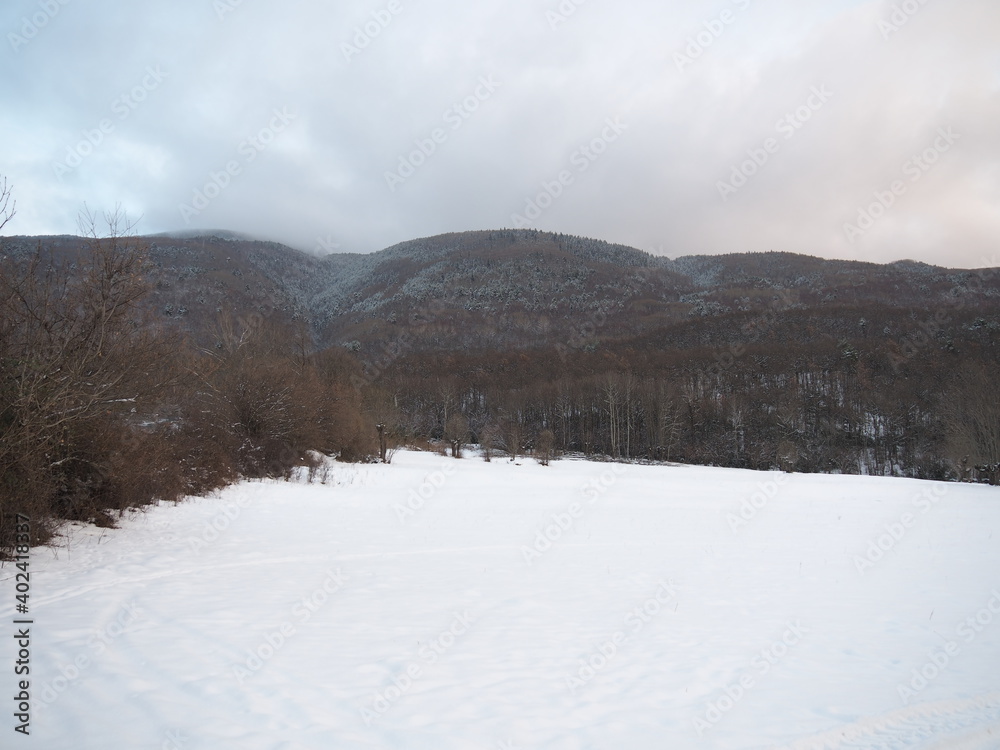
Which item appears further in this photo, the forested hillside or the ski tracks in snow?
the forested hillside

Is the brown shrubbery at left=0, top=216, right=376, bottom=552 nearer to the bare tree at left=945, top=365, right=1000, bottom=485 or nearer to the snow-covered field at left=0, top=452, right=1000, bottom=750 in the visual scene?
the snow-covered field at left=0, top=452, right=1000, bottom=750

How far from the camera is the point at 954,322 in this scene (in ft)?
311

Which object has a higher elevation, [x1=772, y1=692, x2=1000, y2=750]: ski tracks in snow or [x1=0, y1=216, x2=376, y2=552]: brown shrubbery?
[x1=0, y1=216, x2=376, y2=552]: brown shrubbery

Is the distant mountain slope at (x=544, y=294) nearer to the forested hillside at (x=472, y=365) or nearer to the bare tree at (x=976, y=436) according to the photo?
the forested hillside at (x=472, y=365)

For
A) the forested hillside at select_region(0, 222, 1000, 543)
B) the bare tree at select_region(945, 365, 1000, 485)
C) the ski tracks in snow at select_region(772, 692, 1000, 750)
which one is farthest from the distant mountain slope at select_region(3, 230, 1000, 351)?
the ski tracks in snow at select_region(772, 692, 1000, 750)

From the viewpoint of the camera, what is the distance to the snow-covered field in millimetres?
3965

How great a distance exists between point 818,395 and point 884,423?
29.5 feet

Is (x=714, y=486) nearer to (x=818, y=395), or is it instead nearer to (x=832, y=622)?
(x=832, y=622)

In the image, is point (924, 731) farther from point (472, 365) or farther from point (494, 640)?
point (472, 365)

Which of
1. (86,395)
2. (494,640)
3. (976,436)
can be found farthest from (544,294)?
(494,640)

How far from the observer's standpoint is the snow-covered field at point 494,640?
3.96m

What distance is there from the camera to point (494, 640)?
580 centimetres

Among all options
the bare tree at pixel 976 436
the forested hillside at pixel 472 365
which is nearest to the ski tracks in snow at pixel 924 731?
the forested hillside at pixel 472 365

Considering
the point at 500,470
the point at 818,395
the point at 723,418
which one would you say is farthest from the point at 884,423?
the point at 500,470
